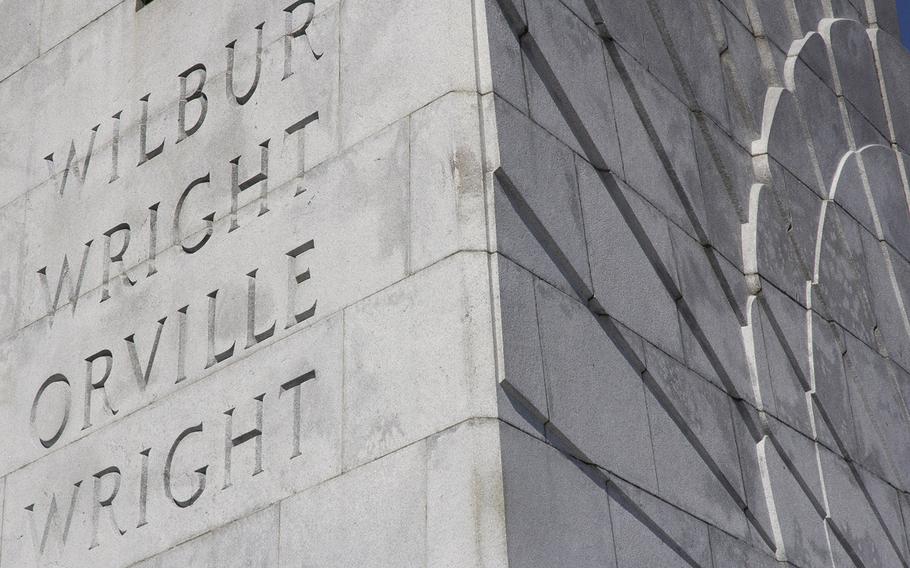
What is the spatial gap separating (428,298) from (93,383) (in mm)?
3441

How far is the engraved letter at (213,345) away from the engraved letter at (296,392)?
0.73 metres

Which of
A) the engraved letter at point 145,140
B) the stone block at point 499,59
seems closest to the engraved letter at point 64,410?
the engraved letter at point 145,140

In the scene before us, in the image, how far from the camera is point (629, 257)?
39.8ft

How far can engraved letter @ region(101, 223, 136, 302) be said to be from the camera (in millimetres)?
13055

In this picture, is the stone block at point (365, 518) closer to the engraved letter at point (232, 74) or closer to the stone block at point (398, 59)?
the stone block at point (398, 59)

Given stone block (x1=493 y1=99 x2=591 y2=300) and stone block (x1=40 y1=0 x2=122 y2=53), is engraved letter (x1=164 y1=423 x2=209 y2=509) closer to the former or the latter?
stone block (x1=493 y1=99 x2=591 y2=300)

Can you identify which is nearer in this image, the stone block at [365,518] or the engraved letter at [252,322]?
the stone block at [365,518]

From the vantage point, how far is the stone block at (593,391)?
1077 cm

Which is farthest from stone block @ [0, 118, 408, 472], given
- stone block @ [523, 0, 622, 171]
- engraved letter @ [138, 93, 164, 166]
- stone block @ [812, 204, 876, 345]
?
stone block @ [812, 204, 876, 345]

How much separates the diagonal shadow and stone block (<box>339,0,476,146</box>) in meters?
0.50

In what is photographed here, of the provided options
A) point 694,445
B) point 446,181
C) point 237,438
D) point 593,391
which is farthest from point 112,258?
point 694,445

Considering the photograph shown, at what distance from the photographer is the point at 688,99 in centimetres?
1403

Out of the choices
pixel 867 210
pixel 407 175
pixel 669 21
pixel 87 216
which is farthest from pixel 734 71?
pixel 87 216

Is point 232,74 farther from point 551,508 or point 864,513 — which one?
point 864,513
